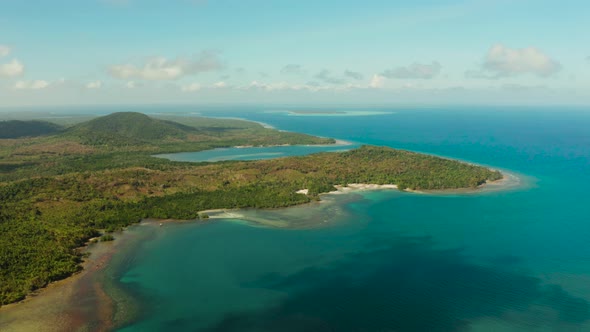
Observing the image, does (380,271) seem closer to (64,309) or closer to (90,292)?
(90,292)

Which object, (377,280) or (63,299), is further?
(377,280)

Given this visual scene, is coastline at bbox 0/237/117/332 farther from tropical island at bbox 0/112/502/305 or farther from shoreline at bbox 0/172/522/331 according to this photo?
tropical island at bbox 0/112/502/305

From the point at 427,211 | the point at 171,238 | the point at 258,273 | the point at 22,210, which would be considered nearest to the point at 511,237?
the point at 427,211

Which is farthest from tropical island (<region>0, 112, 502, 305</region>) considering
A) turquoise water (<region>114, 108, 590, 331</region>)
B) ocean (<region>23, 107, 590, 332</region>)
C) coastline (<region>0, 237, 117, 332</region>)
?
turquoise water (<region>114, 108, 590, 331</region>)

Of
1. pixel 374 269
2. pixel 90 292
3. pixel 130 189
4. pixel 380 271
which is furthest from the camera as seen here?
pixel 130 189

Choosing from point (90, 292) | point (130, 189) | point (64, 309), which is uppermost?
point (130, 189)

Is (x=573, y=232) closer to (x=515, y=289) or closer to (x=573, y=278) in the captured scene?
(x=573, y=278)

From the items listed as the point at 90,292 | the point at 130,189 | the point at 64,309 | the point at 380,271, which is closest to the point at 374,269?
the point at 380,271
